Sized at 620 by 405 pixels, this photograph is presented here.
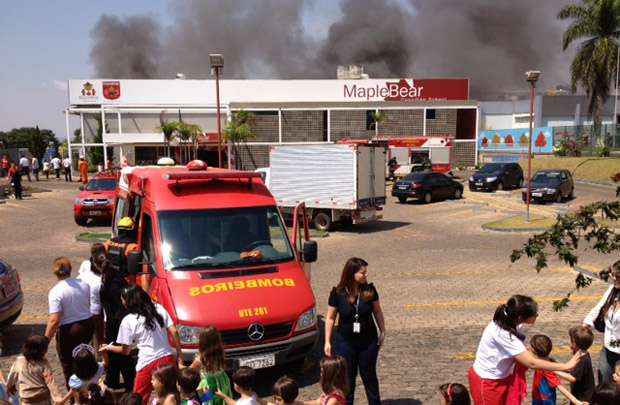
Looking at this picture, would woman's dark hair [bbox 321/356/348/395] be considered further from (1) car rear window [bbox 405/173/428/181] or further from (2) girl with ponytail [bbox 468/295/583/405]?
(1) car rear window [bbox 405/173/428/181]

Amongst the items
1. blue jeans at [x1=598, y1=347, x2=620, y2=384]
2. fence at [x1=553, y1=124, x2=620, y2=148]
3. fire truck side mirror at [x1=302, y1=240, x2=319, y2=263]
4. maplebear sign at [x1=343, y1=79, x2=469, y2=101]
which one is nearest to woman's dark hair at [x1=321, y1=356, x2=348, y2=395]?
blue jeans at [x1=598, y1=347, x2=620, y2=384]

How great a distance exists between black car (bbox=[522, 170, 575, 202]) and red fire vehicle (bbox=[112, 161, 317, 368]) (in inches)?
798

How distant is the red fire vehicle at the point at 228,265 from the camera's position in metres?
6.57

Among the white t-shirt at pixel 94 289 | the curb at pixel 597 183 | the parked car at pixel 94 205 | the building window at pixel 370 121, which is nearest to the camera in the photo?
the white t-shirt at pixel 94 289

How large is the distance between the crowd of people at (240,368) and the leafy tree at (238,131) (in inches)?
1627

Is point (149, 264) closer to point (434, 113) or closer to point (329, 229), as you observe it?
point (329, 229)

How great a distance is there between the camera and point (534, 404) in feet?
17.8

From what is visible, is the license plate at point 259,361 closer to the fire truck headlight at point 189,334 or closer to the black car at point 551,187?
the fire truck headlight at point 189,334

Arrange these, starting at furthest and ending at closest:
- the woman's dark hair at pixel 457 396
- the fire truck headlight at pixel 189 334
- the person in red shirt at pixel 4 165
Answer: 1. the person in red shirt at pixel 4 165
2. the fire truck headlight at pixel 189 334
3. the woman's dark hair at pixel 457 396

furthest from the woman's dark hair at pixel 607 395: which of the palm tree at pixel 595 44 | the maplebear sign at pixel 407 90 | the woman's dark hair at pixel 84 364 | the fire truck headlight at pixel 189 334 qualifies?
the maplebear sign at pixel 407 90

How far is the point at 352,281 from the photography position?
19.0 feet

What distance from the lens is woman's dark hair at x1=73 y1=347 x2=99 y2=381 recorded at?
476 centimetres

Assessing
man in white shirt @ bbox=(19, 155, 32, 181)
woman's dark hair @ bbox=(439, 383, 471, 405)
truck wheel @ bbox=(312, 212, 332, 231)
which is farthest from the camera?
man in white shirt @ bbox=(19, 155, 32, 181)

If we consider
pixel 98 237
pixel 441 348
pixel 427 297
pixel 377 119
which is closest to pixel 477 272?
pixel 427 297
